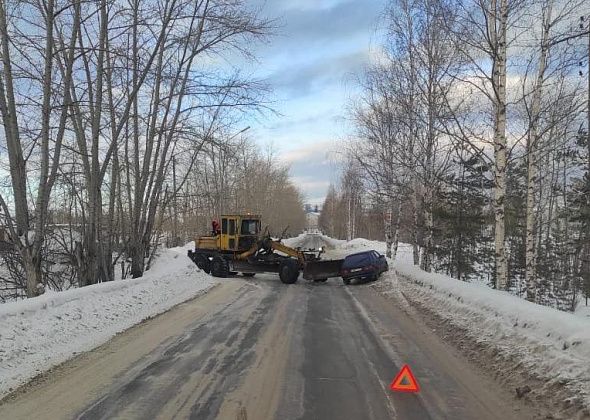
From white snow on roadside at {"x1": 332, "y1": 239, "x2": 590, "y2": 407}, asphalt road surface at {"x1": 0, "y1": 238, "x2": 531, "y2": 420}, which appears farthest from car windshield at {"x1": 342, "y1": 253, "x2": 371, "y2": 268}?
asphalt road surface at {"x1": 0, "y1": 238, "x2": 531, "y2": 420}

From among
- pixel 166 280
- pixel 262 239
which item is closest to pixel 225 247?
pixel 262 239

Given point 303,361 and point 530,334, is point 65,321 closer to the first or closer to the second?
point 303,361

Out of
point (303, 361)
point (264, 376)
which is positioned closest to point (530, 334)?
point (303, 361)

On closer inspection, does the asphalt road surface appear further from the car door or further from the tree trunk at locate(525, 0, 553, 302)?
the car door

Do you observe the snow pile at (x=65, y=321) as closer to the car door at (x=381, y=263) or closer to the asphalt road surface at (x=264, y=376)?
the asphalt road surface at (x=264, y=376)

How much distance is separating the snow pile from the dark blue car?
8.32 metres

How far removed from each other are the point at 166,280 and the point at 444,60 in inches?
523

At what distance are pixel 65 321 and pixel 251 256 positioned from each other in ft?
47.0

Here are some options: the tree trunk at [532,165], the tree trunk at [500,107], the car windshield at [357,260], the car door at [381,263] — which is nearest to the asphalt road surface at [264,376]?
the tree trunk at [500,107]

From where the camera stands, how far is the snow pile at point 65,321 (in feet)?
23.7

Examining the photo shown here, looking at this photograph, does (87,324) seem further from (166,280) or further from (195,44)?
(195,44)

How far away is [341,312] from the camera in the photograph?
1317 centimetres

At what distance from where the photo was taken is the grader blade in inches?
870

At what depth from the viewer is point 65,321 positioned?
30.3ft
